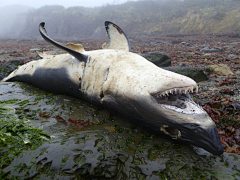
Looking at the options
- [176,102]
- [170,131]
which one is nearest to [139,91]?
[176,102]

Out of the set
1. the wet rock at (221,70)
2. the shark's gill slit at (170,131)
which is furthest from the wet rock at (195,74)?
the shark's gill slit at (170,131)

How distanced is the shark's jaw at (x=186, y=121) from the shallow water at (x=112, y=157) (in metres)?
0.19

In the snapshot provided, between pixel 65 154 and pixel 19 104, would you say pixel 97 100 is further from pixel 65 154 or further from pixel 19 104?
pixel 19 104

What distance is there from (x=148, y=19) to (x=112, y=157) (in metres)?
46.4

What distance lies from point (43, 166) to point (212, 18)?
39.7 metres

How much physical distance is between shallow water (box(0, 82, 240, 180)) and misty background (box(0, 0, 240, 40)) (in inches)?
1128

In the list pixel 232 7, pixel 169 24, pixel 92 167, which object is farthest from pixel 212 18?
pixel 92 167

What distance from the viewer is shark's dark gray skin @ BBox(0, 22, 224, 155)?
1.93 metres

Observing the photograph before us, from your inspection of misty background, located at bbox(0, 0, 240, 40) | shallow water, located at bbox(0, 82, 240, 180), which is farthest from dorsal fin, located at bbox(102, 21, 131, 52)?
misty background, located at bbox(0, 0, 240, 40)

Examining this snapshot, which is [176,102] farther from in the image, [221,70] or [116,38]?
[221,70]

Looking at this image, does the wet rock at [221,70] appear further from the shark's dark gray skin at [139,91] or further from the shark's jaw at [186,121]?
the shark's jaw at [186,121]

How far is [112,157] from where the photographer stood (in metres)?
1.89

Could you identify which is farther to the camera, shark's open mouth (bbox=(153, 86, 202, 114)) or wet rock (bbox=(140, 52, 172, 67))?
wet rock (bbox=(140, 52, 172, 67))

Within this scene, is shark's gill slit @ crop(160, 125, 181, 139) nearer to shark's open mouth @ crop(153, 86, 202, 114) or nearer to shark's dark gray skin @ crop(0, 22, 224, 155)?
shark's dark gray skin @ crop(0, 22, 224, 155)
